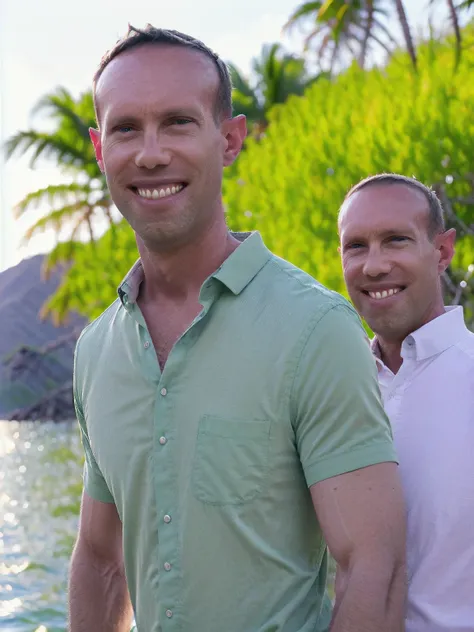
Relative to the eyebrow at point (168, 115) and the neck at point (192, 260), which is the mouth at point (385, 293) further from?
the eyebrow at point (168, 115)

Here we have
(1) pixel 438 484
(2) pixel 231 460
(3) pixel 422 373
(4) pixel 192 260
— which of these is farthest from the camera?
(3) pixel 422 373

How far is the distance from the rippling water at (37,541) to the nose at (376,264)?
29.0ft

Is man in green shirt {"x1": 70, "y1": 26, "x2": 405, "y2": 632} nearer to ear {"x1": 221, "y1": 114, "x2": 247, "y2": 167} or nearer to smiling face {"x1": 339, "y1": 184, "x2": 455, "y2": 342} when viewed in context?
ear {"x1": 221, "y1": 114, "x2": 247, "y2": 167}

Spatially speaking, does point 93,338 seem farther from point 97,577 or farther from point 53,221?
point 53,221

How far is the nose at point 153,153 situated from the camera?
214 centimetres

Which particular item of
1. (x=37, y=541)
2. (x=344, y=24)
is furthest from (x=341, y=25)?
→ (x=37, y=541)

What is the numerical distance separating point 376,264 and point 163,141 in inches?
43.5

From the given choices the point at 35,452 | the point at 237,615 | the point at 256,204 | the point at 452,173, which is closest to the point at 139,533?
the point at 237,615

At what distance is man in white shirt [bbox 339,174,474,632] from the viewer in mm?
2658

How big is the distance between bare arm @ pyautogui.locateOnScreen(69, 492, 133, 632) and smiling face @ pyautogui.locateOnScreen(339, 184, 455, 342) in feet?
3.54

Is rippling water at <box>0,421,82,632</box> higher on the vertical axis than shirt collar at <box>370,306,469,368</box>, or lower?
lower

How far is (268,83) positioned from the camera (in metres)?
39.9

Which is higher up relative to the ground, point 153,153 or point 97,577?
point 153,153

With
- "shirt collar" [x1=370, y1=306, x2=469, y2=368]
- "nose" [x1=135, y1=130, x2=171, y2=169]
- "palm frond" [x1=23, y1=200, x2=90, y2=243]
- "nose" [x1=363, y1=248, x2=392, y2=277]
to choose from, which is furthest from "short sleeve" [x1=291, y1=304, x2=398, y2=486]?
"palm frond" [x1=23, y1=200, x2=90, y2=243]
